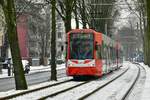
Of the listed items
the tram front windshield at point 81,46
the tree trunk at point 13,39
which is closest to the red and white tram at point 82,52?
the tram front windshield at point 81,46

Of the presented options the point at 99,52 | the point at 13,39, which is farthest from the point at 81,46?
the point at 13,39

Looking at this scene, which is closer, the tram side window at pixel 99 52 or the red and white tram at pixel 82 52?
the red and white tram at pixel 82 52

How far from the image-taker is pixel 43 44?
309 feet

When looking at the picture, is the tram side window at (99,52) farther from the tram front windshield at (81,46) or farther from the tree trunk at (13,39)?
the tree trunk at (13,39)

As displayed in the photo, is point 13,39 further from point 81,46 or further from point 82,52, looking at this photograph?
point 82,52

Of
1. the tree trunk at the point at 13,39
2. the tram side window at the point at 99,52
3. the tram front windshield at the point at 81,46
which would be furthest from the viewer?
the tram side window at the point at 99,52

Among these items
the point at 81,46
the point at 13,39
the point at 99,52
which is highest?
the point at 13,39

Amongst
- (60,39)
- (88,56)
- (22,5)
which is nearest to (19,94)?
(88,56)

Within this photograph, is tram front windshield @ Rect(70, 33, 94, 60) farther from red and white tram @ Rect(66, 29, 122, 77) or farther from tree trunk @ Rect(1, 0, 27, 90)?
tree trunk @ Rect(1, 0, 27, 90)

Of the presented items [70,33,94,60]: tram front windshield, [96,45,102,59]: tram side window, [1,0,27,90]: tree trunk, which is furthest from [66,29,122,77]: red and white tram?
[1,0,27,90]: tree trunk

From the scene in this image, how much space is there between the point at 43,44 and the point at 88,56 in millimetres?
59361

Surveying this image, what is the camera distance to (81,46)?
115 ft

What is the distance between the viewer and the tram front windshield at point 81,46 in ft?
114

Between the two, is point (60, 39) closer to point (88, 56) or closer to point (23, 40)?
point (23, 40)
